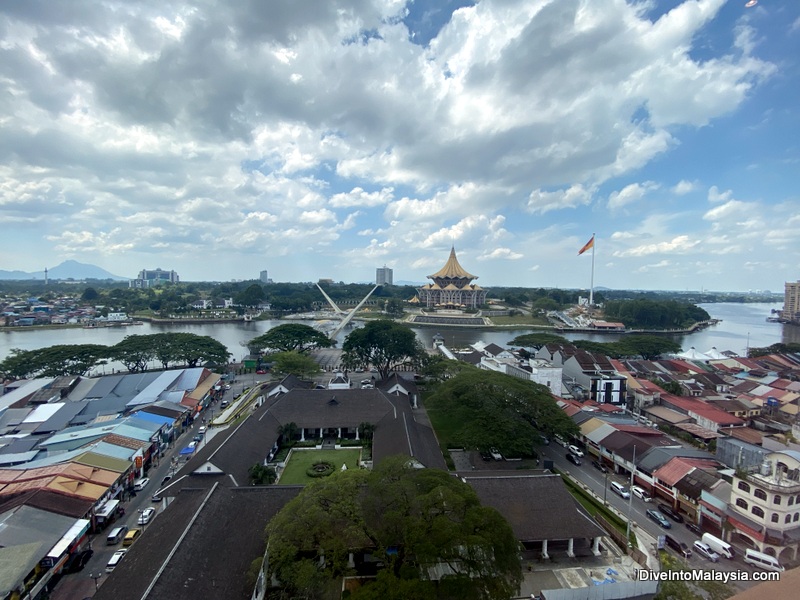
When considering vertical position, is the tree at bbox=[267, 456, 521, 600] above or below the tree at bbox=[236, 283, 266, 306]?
below

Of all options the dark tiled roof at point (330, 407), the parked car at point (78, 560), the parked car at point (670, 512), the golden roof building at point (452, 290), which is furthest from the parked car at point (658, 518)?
the golden roof building at point (452, 290)

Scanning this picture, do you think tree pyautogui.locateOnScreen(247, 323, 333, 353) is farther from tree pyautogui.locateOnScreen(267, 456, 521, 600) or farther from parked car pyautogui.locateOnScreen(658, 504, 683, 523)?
parked car pyautogui.locateOnScreen(658, 504, 683, 523)

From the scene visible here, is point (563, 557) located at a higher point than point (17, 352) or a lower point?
lower

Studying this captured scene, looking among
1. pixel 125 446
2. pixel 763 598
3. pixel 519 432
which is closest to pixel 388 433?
pixel 519 432

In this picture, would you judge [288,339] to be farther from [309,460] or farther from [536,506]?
[536,506]

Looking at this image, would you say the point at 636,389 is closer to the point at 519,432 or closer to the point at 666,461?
the point at 666,461

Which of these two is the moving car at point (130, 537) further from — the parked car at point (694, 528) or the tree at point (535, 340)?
the tree at point (535, 340)

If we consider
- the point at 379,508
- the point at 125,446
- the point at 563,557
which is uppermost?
the point at 379,508

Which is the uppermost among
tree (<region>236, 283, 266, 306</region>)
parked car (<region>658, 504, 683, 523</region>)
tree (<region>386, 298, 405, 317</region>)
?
tree (<region>236, 283, 266, 306</region>)

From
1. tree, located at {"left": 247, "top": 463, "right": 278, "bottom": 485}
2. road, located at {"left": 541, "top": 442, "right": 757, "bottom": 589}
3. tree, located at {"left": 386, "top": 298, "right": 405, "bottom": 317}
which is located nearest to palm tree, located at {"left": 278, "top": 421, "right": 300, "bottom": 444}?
tree, located at {"left": 247, "top": 463, "right": 278, "bottom": 485}
